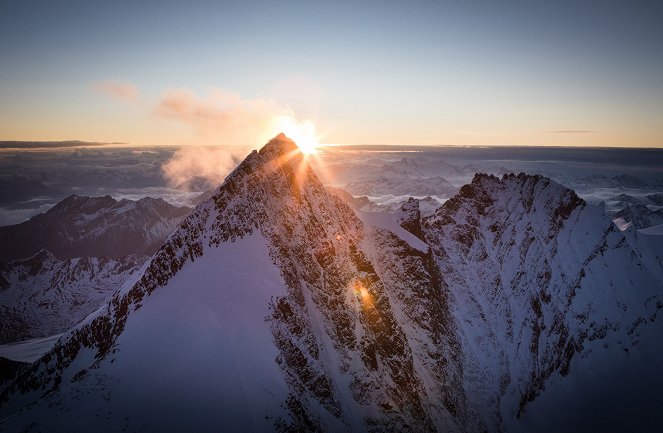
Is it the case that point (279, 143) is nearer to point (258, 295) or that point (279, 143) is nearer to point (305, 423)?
point (258, 295)

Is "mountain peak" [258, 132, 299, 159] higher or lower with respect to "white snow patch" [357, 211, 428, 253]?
higher

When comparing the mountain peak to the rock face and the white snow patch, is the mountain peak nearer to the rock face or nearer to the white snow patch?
the rock face

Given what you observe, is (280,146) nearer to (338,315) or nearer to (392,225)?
(338,315)

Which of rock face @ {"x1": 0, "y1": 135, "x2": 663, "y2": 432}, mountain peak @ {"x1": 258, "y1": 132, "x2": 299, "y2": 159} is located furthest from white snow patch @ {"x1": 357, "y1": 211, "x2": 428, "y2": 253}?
mountain peak @ {"x1": 258, "y1": 132, "x2": 299, "y2": 159}

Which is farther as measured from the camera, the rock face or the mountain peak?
the mountain peak

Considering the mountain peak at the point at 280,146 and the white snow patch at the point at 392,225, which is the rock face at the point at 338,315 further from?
the white snow patch at the point at 392,225

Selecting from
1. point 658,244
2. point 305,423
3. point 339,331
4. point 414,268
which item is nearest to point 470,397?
point 414,268

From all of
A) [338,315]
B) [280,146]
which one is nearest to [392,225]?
[338,315]

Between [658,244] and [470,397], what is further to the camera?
[658,244]

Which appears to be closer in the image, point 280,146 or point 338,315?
point 338,315
